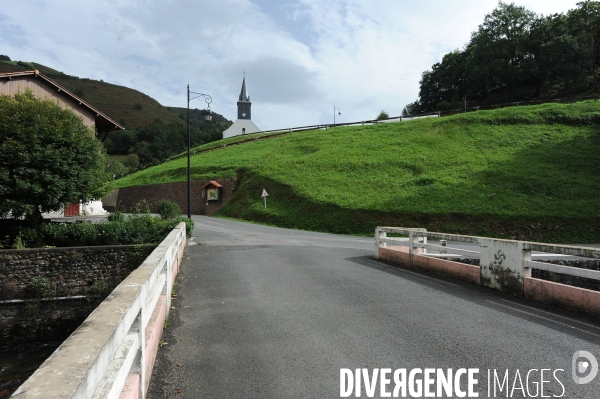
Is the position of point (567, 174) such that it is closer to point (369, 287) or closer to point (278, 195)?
point (278, 195)

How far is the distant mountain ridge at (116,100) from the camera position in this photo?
162500 mm

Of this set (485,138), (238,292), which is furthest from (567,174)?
(238,292)

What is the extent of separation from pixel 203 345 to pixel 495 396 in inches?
133

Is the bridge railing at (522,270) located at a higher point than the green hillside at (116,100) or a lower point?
lower

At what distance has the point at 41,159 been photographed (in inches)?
734

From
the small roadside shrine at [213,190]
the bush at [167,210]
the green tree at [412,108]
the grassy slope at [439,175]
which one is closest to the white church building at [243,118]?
the green tree at [412,108]

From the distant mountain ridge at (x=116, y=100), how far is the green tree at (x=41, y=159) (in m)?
145

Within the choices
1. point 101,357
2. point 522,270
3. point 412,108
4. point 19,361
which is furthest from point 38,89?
point 412,108

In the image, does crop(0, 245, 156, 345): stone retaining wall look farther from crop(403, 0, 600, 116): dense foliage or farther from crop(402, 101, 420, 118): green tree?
crop(402, 101, 420, 118): green tree

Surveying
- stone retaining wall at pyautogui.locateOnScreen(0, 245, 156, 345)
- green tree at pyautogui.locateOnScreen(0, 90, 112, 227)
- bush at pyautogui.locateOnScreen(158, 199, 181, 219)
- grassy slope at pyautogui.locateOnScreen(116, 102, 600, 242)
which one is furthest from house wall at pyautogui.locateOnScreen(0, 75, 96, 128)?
grassy slope at pyautogui.locateOnScreen(116, 102, 600, 242)

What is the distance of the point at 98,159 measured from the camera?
21.2 m

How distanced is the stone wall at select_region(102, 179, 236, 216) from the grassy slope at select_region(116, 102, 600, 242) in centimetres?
154

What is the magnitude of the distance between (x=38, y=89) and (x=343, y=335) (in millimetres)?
Result: 34336

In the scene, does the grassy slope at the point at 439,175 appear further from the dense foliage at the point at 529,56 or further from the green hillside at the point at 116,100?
the green hillside at the point at 116,100
